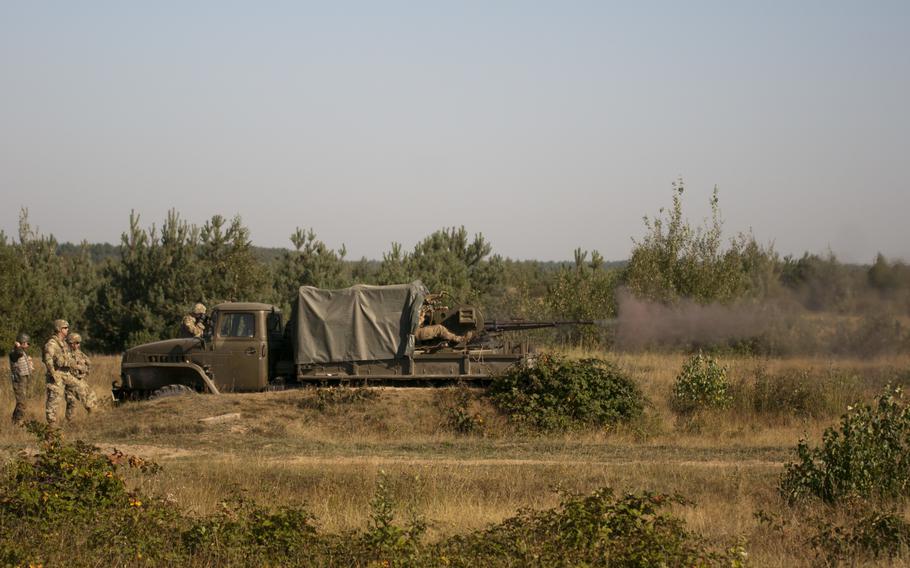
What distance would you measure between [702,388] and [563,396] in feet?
10.5

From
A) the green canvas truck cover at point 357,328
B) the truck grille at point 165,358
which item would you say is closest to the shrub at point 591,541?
the green canvas truck cover at point 357,328

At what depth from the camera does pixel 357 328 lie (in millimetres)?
19469

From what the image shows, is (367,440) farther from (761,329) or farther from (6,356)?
(6,356)

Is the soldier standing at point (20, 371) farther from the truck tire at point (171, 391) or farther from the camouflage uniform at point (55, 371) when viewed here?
the truck tire at point (171, 391)

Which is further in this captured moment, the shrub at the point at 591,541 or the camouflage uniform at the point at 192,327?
the camouflage uniform at the point at 192,327

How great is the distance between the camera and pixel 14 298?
3641 centimetres

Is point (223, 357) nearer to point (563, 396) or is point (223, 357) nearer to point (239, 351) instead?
point (239, 351)

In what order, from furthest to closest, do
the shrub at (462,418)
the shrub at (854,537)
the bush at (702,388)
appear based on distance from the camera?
the bush at (702,388), the shrub at (462,418), the shrub at (854,537)

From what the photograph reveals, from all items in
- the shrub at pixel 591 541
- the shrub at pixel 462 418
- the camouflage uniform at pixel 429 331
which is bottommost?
the shrub at pixel 591 541

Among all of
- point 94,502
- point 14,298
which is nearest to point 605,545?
point 94,502

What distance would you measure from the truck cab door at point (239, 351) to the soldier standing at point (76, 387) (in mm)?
2359

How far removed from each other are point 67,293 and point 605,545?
36477 millimetres

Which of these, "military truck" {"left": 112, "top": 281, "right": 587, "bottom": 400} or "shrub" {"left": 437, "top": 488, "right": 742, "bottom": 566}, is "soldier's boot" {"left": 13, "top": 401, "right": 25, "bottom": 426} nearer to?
"military truck" {"left": 112, "top": 281, "right": 587, "bottom": 400}

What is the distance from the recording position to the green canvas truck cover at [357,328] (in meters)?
19.4
